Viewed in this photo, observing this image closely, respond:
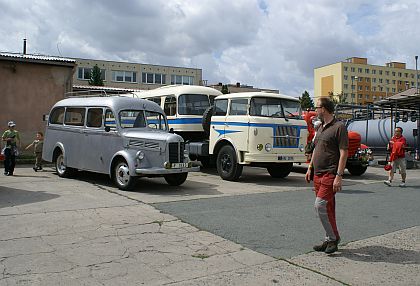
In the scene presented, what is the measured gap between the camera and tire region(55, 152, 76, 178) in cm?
1265

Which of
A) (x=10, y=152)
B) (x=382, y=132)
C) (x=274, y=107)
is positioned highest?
(x=274, y=107)

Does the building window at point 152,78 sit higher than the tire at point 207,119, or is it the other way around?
the building window at point 152,78

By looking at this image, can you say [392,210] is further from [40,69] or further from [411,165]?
[40,69]

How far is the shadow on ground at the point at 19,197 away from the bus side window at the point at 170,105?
20.5 feet

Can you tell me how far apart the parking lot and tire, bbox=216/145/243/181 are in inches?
76.1

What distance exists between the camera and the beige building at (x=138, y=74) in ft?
209

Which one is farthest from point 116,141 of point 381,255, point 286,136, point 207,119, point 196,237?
point 381,255

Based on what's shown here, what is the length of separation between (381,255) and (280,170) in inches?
343

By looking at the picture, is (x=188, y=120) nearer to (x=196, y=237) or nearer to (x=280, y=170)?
(x=280, y=170)

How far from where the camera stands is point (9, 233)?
624cm

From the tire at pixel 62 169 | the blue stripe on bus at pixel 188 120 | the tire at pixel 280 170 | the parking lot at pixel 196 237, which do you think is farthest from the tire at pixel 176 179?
the tire at pixel 280 170

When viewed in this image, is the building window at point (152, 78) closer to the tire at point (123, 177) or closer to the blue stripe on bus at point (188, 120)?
the blue stripe on bus at point (188, 120)

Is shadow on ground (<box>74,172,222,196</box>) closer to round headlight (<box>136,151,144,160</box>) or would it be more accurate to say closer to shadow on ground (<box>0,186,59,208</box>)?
round headlight (<box>136,151,144,160</box>)

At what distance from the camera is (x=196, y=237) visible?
20.4 ft
